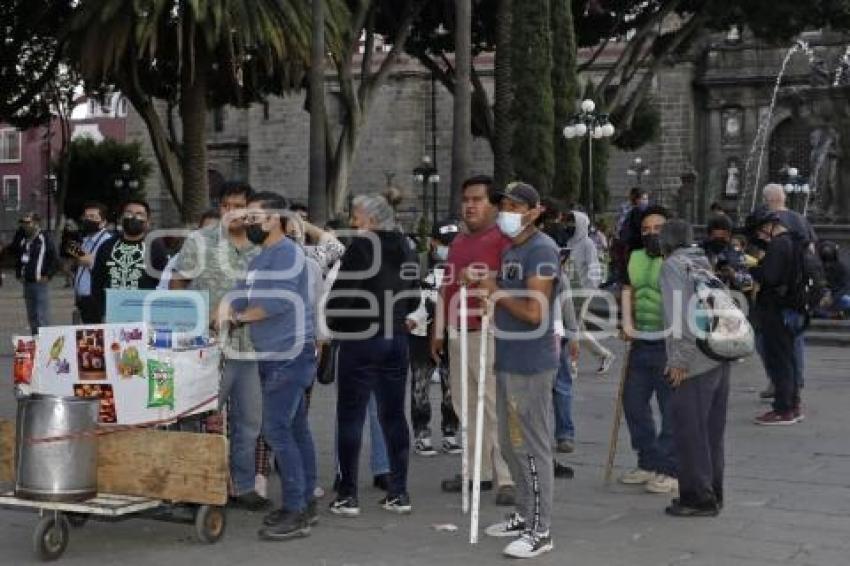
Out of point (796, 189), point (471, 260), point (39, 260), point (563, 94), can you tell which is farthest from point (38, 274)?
point (796, 189)

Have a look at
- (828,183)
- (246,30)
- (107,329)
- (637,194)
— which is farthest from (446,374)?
(828,183)

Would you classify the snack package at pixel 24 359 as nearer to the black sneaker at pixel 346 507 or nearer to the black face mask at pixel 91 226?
the black sneaker at pixel 346 507

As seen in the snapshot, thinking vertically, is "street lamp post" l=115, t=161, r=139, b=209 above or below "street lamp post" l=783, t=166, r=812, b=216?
above

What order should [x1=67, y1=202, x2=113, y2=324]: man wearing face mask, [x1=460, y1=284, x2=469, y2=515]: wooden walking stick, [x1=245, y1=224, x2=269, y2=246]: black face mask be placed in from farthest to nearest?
[x1=67, y1=202, x2=113, y2=324]: man wearing face mask < [x1=460, y1=284, x2=469, y2=515]: wooden walking stick < [x1=245, y1=224, x2=269, y2=246]: black face mask

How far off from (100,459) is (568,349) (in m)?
3.84

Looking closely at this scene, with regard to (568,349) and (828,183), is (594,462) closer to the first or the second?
(568,349)

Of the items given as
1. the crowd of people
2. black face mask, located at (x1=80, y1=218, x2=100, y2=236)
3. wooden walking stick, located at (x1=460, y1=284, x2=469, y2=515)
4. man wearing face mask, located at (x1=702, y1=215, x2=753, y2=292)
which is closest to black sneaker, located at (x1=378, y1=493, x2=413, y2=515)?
the crowd of people

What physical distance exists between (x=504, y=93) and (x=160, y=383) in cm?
2178

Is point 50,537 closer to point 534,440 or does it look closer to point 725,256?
point 534,440

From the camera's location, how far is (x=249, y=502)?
7.66 meters

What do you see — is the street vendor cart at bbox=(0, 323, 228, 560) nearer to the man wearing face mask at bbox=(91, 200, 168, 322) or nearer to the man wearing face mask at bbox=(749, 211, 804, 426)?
the man wearing face mask at bbox=(91, 200, 168, 322)

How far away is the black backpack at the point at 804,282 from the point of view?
→ 10.7 metres

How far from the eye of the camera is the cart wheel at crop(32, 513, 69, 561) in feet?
21.0

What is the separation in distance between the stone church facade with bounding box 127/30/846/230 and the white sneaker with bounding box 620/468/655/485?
39562mm
